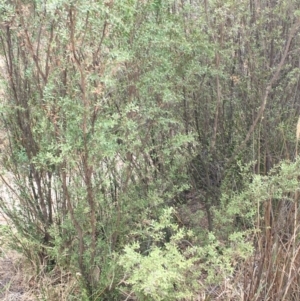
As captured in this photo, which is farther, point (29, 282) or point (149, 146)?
point (29, 282)

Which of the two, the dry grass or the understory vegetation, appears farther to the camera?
the dry grass

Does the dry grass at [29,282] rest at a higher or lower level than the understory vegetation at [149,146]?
lower

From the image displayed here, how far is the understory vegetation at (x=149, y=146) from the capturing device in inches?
83.7

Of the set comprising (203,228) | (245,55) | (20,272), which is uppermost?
(245,55)

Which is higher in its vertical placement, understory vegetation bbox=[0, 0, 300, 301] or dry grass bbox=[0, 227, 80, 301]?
understory vegetation bbox=[0, 0, 300, 301]

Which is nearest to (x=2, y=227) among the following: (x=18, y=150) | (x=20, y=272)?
(x=20, y=272)

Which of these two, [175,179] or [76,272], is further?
[175,179]

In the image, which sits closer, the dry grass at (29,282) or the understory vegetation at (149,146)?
the understory vegetation at (149,146)

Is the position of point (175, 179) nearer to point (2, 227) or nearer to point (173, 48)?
point (173, 48)

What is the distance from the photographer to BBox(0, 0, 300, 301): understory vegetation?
212 centimetres

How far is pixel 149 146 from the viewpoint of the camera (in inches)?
109

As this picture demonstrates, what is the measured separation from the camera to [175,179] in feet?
9.98

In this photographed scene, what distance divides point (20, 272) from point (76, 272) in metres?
0.61

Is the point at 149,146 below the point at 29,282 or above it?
above
